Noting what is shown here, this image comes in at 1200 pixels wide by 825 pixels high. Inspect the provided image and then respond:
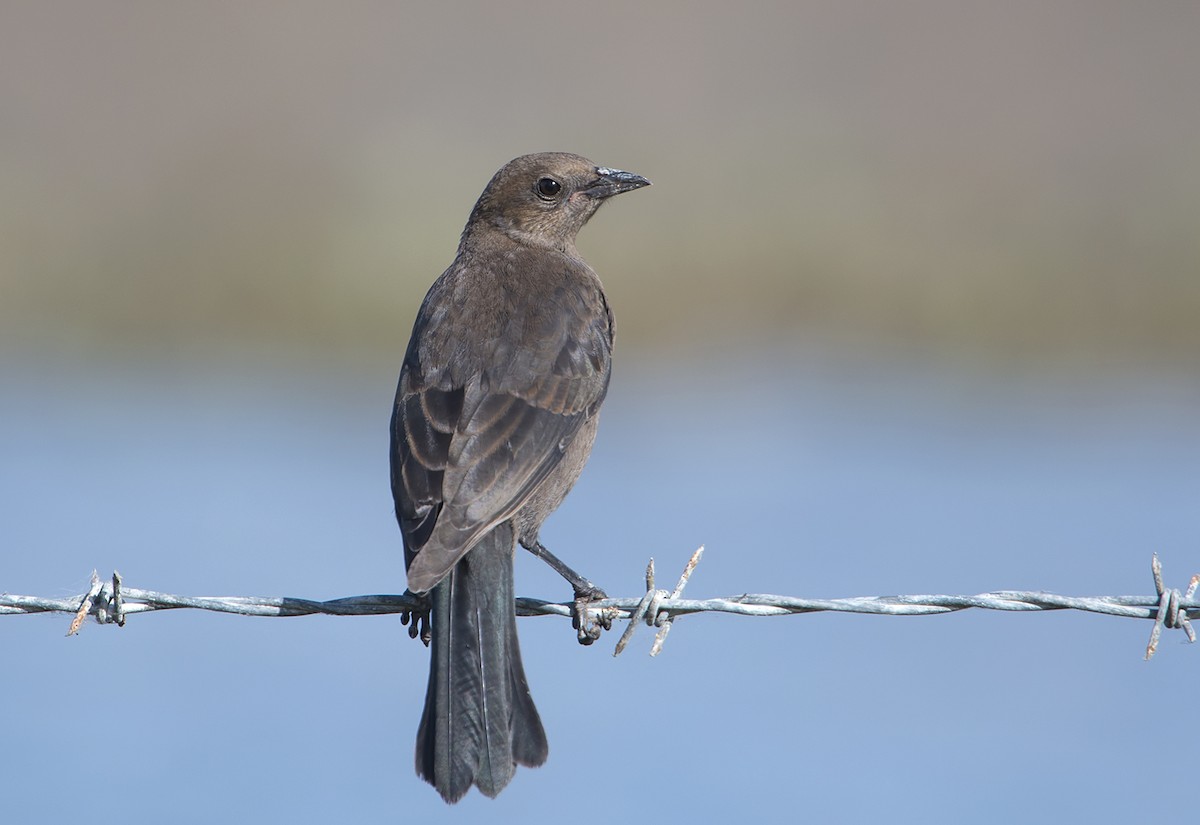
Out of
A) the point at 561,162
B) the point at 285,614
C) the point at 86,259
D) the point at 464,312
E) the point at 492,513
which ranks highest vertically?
the point at 86,259

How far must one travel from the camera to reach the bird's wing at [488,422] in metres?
5.91

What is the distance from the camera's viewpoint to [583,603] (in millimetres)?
6164

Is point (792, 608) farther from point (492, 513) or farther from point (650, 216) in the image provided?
point (650, 216)

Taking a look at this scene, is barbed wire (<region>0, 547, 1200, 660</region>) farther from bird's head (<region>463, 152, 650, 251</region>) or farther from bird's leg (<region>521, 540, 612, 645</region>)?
bird's head (<region>463, 152, 650, 251</region>)

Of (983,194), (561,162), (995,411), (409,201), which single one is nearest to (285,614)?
(561,162)

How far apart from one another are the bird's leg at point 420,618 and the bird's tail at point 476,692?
10cm

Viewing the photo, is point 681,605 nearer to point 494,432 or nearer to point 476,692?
point 476,692

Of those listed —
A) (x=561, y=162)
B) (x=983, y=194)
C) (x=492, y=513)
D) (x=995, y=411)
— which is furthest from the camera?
(x=983, y=194)

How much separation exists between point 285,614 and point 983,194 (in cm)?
1648

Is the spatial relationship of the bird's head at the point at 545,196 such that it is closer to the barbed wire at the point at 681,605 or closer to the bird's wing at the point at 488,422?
the bird's wing at the point at 488,422

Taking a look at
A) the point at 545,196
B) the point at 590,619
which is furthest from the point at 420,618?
the point at 545,196

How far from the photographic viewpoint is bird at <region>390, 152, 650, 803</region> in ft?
18.6

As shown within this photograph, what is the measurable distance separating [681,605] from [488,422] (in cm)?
129

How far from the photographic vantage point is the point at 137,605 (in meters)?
5.50
